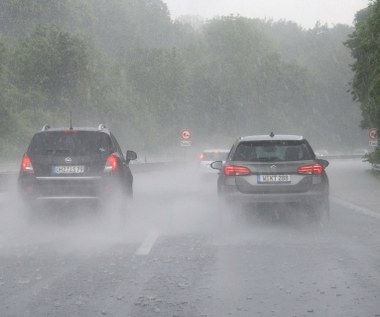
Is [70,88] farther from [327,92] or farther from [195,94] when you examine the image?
[327,92]

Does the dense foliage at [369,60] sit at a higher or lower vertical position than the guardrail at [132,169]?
higher

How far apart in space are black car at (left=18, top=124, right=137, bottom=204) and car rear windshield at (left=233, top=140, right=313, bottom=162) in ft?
7.34

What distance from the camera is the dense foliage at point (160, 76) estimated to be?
179 ft

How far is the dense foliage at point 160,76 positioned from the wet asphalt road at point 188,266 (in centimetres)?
3775

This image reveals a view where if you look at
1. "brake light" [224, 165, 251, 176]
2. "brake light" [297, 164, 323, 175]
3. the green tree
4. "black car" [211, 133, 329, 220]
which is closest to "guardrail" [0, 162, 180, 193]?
"brake light" [224, 165, 251, 176]

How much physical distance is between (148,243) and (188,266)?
2.00m

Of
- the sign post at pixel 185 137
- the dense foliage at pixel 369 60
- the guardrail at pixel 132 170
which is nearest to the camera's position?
the guardrail at pixel 132 170

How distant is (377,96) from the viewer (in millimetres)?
26062

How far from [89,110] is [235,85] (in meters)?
33.3

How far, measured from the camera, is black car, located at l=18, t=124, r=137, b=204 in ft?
39.3

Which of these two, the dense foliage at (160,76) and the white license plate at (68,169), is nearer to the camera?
the white license plate at (68,169)

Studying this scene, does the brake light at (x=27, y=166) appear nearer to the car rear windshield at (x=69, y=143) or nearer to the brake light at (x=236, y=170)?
the car rear windshield at (x=69, y=143)

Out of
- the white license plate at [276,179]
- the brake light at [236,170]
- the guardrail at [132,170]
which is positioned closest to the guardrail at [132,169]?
the guardrail at [132,170]

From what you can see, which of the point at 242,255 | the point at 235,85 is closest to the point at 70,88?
the point at 235,85
